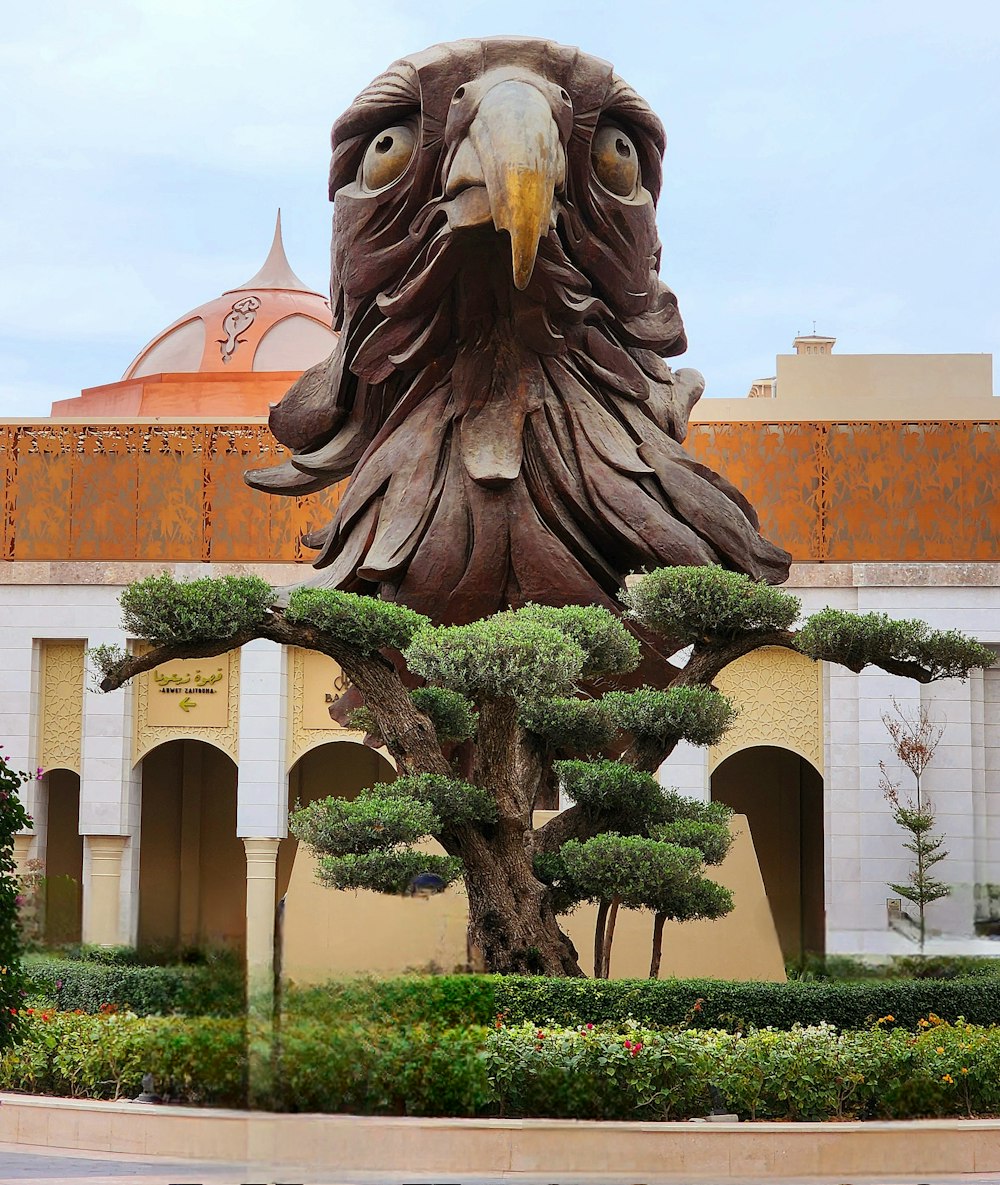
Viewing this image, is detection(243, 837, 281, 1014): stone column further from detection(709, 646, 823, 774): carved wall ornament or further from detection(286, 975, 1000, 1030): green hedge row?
detection(709, 646, 823, 774): carved wall ornament

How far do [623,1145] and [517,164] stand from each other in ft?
12.1

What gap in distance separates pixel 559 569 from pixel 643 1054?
2.12 meters

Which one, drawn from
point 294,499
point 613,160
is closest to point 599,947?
point 613,160

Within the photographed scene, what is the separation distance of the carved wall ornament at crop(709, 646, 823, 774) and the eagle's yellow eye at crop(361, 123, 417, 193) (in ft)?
44.2

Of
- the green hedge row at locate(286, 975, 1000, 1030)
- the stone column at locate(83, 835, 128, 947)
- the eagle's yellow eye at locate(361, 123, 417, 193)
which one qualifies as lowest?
the stone column at locate(83, 835, 128, 947)

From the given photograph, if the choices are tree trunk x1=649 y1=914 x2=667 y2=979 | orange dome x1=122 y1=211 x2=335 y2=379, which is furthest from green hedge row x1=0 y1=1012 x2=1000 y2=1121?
orange dome x1=122 y1=211 x2=335 y2=379

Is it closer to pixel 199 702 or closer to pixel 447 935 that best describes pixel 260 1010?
pixel 447 935

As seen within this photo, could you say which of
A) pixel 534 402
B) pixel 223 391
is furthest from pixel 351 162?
pixel 223 391

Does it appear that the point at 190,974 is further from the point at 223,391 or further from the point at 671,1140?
the point at 223,391

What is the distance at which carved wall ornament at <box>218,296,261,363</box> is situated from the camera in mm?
22938

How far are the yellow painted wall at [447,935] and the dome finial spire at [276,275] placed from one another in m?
17.2

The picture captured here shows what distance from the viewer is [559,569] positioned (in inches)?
279

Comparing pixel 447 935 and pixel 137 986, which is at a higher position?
pixel 447 935

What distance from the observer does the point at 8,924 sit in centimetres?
619
